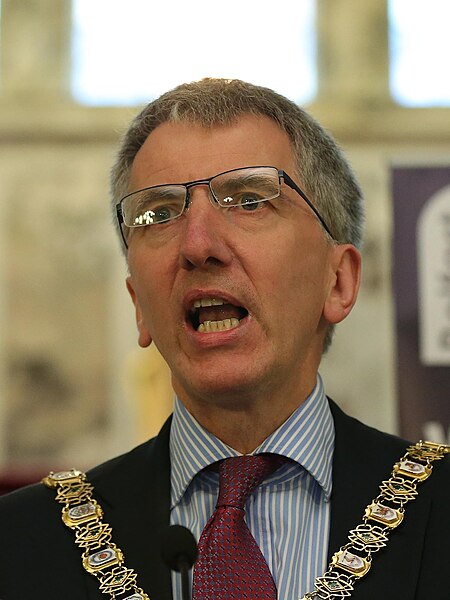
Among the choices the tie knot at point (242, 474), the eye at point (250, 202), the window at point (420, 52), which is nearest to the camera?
the tie knot at point (242, 474)

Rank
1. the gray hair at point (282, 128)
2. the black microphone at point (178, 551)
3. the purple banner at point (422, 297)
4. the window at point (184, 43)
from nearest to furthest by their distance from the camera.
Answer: the black microphone at point (178, 551) < the gray hair at point (282, 128) < the purple banner at point (422, 297) < the window at point (184, 43)

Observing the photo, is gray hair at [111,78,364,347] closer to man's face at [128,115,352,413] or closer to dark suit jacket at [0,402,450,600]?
man's face at [128,115,352,413]

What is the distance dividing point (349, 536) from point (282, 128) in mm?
889

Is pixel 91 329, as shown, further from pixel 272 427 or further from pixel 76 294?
pixel 272 427

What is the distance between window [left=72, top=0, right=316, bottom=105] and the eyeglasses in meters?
8.86

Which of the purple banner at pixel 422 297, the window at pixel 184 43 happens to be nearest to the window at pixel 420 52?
the window at pixel 184 43

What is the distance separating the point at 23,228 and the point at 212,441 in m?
8.61

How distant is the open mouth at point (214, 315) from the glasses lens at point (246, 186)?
0.67ft

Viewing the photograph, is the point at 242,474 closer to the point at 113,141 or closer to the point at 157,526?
the point at 157,526

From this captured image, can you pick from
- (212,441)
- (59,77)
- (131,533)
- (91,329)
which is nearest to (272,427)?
(212,441)

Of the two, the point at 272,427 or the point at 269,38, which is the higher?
the point at 269,38

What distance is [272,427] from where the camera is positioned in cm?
232

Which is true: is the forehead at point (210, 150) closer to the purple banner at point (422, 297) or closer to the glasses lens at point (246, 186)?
the glasses lens at point (246, 186)

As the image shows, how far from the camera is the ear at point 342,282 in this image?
245cm
